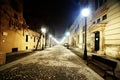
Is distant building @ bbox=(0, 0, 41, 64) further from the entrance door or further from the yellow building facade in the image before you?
the entrance door

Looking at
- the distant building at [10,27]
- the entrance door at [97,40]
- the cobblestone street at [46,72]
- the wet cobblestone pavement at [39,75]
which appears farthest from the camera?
the entrance door at [97,40]

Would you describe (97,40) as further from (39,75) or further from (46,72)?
(39,75)

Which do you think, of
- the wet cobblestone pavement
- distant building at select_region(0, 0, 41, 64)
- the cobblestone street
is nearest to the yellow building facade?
distant building at select_region(0, 0, 41, 64)

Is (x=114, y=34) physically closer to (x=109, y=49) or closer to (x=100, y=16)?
(x=109, y=49)

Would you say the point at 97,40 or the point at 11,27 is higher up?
the point at 11,27

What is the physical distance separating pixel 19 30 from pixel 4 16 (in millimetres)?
4833

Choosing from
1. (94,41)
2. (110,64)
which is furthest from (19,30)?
(110,64)

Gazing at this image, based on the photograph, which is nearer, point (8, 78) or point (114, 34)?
point (8, 78)

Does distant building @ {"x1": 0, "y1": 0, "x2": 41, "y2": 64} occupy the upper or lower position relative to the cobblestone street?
upper

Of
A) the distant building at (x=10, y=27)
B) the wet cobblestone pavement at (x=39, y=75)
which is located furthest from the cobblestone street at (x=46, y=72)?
the distant building at (x=10, y=27)

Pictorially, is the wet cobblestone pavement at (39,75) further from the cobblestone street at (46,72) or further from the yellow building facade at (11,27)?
the yellow building facade at (11,27)

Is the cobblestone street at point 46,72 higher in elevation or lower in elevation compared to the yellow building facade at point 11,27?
lower

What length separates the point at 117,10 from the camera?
12.4 meters

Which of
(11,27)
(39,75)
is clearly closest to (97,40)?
(11,27)
